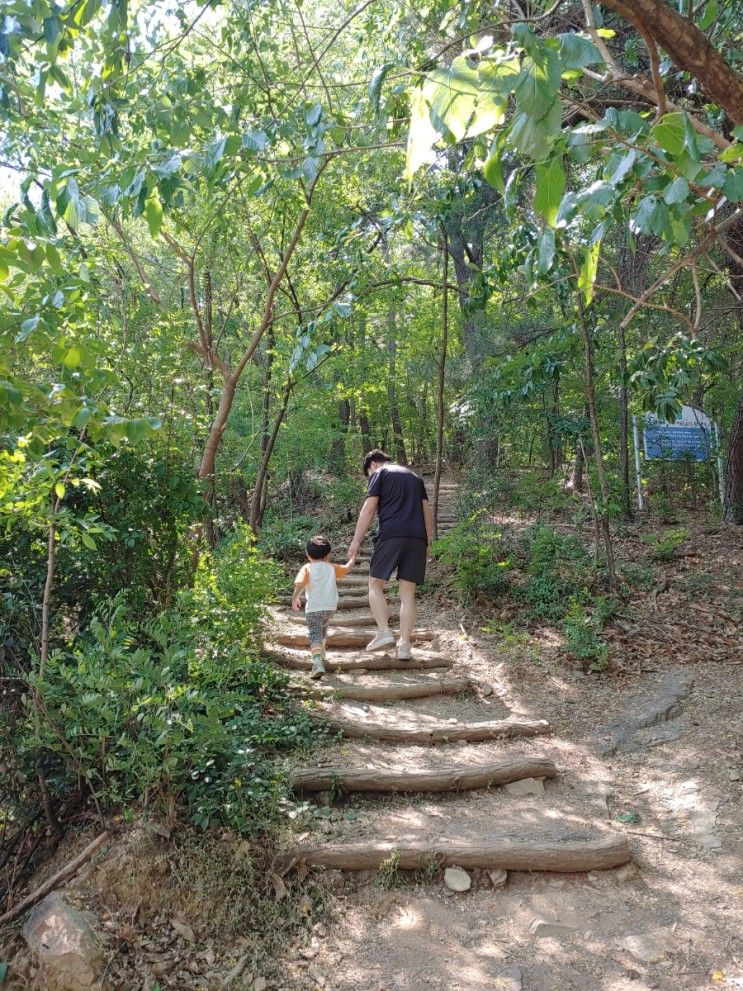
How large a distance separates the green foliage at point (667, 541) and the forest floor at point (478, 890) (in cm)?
333

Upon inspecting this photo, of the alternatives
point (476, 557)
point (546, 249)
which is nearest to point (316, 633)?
Result: point (476, 557)

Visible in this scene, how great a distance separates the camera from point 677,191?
6.44ft

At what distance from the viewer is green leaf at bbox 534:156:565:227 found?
1794mm

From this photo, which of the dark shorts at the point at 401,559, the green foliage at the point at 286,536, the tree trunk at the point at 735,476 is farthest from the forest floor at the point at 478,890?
the green foliage at the point at 286,536

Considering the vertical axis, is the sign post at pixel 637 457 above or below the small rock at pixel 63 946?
above

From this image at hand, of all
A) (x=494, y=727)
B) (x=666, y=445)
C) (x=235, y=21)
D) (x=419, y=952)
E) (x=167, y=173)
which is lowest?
(x=419, y=952)

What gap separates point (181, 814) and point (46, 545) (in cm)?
203

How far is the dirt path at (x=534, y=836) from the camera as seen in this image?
303 cm

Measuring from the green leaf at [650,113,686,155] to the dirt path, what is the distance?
3.07 m

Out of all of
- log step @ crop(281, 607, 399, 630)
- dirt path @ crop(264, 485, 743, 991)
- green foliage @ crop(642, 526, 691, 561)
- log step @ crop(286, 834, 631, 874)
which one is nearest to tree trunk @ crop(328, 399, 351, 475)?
log step @ crop(281, 607, 399, 630)

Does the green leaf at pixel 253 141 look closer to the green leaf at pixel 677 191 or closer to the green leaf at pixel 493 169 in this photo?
the green leaf at pixel 493 169

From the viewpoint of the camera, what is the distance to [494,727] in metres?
5.07

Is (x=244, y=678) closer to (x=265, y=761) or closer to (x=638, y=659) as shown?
(x=265, y=761)

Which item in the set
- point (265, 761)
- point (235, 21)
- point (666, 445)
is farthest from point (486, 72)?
point (666, 445)
